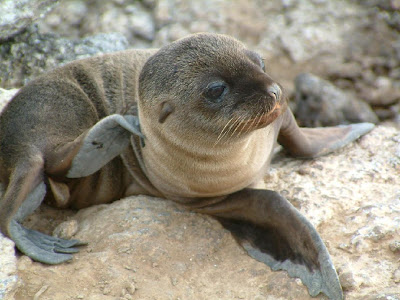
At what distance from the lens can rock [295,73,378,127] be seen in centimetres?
834

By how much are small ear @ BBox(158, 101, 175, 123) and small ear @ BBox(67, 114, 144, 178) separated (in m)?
0.24

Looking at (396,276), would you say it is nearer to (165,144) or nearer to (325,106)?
(165,144)

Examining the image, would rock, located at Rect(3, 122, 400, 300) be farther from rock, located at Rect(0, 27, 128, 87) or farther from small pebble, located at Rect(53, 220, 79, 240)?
rock, located at Rect(0, 27, 128, 87)

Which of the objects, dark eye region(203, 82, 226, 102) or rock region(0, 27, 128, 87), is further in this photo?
rock region(0, 27, 128, 87)

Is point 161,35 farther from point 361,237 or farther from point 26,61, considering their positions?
point 361,237

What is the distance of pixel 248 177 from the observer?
16.3 ft

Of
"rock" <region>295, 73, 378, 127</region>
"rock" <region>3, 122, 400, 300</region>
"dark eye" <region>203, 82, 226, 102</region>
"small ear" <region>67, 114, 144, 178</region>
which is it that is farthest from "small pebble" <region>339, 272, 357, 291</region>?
"rock" <region>295, 73, 378, 127</region>

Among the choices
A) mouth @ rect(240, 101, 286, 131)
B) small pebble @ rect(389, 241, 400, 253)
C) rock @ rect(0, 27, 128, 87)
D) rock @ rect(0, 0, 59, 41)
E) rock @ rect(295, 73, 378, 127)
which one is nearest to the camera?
mouth @ rect(240, 101, 286, 131)

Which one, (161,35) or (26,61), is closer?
(26,61)

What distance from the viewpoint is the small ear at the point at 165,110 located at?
4484 mm

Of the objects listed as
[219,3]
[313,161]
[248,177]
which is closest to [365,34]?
[219,3]

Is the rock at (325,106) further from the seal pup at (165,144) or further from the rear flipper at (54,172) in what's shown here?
the rear flipper at (54,172)

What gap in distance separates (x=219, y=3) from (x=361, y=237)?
17.7ft

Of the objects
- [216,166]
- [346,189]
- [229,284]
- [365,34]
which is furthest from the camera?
[365,34]
